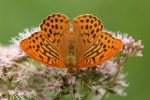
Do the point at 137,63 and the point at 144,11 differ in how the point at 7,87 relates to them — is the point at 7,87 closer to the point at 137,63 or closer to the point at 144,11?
the point at 137,63

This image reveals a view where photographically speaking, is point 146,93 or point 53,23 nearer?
point 53,23

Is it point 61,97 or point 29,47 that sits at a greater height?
point 29,47

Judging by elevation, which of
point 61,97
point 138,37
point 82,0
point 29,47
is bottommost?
point 61,97

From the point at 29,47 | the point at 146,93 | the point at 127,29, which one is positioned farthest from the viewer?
the point at 127,29

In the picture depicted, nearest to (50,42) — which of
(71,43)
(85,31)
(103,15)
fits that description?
(71,43)

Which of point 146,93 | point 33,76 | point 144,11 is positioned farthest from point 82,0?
point 33,76
